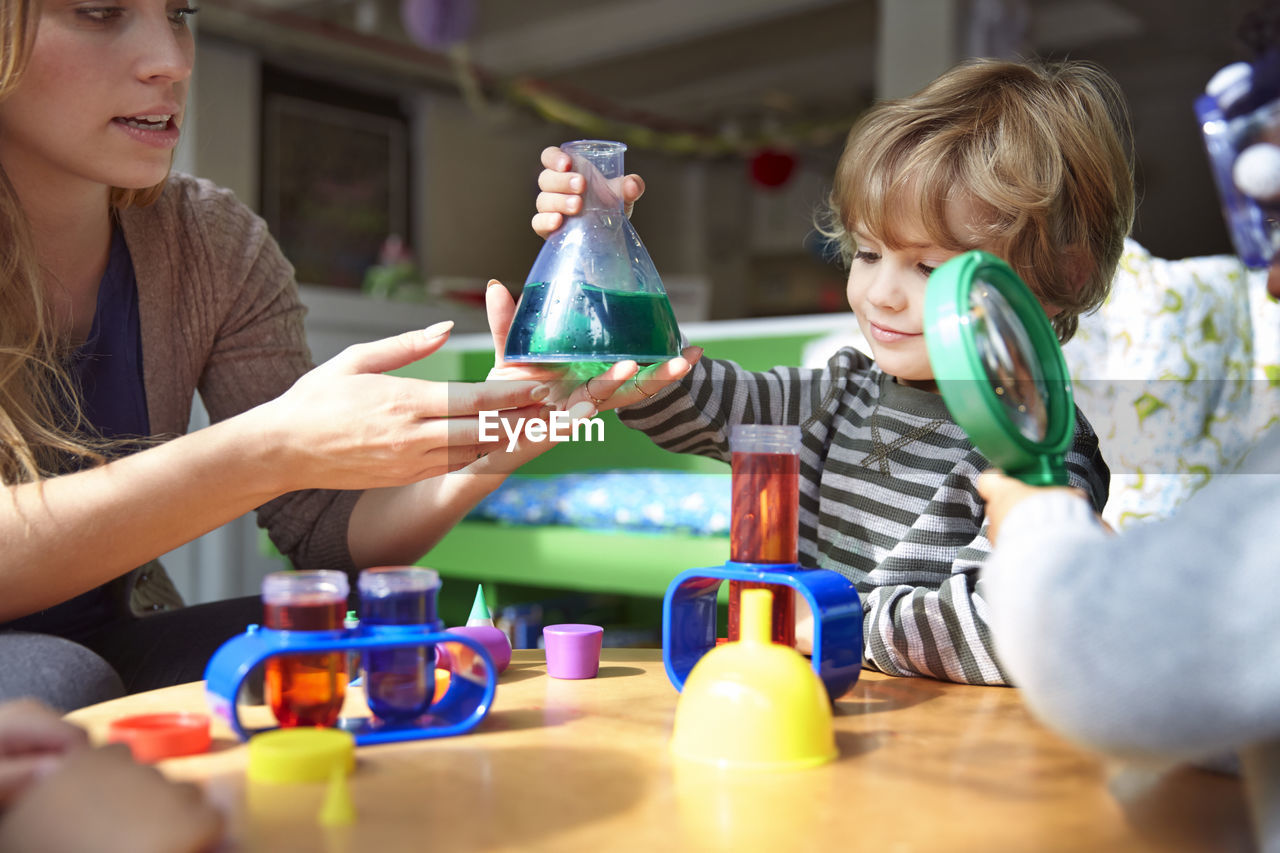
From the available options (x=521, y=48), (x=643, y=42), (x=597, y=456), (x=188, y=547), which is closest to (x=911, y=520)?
(x=597, y=456)

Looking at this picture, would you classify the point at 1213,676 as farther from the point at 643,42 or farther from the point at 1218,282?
the point at 643,42

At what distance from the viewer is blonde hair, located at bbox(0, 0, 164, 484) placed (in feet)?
→ 3.10

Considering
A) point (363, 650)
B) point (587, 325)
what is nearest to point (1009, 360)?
point (587, 325)

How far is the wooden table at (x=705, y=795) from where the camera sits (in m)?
0.54

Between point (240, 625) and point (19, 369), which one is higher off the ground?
point (19, 369)

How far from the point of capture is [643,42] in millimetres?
5359

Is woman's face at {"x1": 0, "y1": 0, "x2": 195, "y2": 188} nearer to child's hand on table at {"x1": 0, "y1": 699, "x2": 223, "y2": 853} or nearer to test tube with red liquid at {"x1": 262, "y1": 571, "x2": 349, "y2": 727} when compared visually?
test tube with red liquid at {"x1": 262, "y1": 571, "x2": 349, "y2": 727}

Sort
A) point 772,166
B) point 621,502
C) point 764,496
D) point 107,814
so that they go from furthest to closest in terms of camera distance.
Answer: point 772,166 → point 621,502 → point 764,496 → point 107,814

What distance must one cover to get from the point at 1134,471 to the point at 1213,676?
129 centimetres

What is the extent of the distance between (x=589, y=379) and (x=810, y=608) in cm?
28

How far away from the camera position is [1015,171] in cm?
104

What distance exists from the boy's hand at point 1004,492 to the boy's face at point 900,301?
37 cm

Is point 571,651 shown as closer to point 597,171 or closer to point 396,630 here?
point 396,630

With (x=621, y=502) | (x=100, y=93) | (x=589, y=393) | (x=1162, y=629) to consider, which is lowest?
(x=621, y=502)
